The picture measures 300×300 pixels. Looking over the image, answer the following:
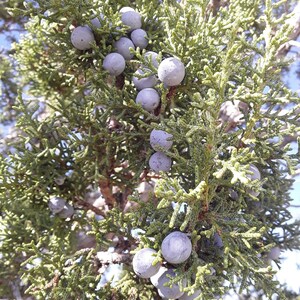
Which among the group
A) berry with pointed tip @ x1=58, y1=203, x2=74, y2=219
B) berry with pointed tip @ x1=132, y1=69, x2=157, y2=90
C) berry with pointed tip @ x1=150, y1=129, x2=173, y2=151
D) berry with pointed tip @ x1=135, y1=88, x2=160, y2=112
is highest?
berry with pointed tip @ x1=132, y1=69, x2=157, y2=90

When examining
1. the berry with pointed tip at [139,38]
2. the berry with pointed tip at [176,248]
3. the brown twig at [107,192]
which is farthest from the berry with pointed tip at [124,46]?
the berry with pointed tip at [176,248]

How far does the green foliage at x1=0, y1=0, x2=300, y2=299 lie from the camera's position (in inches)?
64.4

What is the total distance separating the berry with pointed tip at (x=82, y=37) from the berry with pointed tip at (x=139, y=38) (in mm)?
231

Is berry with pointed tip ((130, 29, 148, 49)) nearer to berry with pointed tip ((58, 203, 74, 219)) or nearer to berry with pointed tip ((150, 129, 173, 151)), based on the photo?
berry with pointed tip ((150, 129, 173, 151))

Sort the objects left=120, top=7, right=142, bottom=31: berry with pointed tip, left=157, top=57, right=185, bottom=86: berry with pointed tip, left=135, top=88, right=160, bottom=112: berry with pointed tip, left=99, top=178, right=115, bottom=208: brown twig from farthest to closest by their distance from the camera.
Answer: left=99, top=178, right=115, bottom=208: brown twig < left=120, top=7, right=142, bottom=31: berry with pointed tip < left=135, top=88, right=160, bottom=112: berry with pointed tip < left=157, top=57, right=185, bottom=86: berry with pointed tip

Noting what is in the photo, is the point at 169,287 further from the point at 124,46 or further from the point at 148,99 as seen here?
the point at 124,46

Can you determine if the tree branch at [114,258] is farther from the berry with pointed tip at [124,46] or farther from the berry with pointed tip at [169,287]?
the berry with pointed tip at [124,46]

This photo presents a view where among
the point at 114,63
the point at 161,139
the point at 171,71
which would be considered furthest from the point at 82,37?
the point at 161,139

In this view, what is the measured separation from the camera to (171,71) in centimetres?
184

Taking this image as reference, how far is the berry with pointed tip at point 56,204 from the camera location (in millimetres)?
2402

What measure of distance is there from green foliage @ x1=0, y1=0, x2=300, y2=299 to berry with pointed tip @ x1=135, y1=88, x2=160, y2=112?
4 centimetres

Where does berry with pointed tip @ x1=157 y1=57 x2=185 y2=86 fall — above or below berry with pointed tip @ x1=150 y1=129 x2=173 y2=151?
above

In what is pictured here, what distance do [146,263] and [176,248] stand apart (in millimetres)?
161

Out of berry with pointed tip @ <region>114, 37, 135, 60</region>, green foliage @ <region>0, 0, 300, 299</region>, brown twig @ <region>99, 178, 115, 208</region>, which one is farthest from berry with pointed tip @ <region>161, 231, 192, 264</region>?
berry with pointed tip @ <region>114, 37, 135, 60</region>
